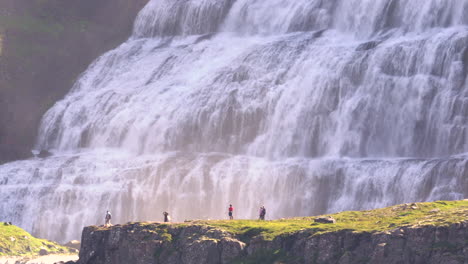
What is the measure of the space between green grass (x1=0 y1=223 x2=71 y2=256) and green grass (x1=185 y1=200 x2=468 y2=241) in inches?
918

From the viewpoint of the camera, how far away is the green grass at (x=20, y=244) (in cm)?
9412

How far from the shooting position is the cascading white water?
315 ft

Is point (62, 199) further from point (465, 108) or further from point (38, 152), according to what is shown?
point (465, 108)

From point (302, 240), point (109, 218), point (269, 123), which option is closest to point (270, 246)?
point (302, 240)

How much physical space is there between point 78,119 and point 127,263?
52.5 meters

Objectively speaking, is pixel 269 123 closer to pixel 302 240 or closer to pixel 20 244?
pixel 20 244

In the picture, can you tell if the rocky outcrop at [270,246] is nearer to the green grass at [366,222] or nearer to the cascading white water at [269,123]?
the green grass at [366,222]

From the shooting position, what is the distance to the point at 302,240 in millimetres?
68125

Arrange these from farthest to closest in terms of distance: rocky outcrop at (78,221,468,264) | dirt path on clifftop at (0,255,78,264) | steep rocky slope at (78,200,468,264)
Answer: dirt path on clifftop at (0,255,78,264), steep rocky slope at (78,200,468,264), rocky outcrop at (78,221,468,264)

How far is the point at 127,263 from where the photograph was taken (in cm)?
7450

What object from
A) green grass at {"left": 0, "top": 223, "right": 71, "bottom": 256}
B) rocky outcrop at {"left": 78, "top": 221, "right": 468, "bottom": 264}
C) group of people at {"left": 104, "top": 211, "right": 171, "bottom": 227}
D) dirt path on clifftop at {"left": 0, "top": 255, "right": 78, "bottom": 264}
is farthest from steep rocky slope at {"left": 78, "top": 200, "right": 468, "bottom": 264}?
green grass at {"left": 0, "top": 223, "right": 71, "bottom": 256}

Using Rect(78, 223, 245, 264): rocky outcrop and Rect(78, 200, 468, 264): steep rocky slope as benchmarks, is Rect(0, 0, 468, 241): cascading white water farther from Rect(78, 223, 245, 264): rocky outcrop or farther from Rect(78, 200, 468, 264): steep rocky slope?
Rect(78, 223, 245, 264): rocky outcrop

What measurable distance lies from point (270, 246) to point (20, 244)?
105ft

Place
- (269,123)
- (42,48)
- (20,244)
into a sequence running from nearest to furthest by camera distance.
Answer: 1. (20,244)
2. (269,123)
3. (42,48)
